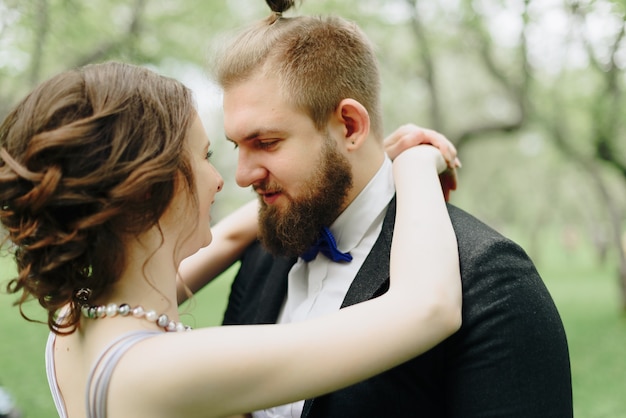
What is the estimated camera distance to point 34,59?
1106 centimetres

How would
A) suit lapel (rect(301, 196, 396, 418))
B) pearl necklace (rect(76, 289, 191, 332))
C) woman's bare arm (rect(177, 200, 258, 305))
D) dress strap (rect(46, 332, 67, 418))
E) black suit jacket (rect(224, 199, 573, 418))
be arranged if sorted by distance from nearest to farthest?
1. pearl necklace (rect(76, 289, 191, 332))
2. dress strap (rect(46, 332, 67, 418))
3. black suit jacket (rect(224, 199, 573, 418))
4. suit lapel (rect(301, 196, 396, 418))
5. woman's bare arm (rect(177, 200, 258, 305))

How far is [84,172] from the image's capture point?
1.71 metres

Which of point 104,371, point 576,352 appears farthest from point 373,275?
point 576,352

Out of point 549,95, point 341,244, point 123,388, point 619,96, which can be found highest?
point 123,388

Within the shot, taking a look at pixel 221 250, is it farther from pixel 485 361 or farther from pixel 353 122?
pixel 485 361

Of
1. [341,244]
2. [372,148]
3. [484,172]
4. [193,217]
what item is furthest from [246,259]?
[484,172]

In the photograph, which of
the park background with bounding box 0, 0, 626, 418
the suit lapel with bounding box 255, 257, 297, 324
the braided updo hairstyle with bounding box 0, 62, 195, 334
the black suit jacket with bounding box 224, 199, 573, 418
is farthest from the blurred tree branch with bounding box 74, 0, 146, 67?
the black suit jacket with bounding box 224, 199, 573, 418

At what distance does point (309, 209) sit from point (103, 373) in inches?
51.1

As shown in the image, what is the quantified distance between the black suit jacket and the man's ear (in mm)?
656

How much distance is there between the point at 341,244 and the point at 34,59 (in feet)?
32.2

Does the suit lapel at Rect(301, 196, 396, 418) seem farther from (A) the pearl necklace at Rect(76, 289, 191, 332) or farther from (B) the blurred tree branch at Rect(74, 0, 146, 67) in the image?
(B) the blurred tree branch at Rect(74, 0, 146, 67)

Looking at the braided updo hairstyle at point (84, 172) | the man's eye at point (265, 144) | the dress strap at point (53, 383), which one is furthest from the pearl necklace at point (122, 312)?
the man's eye at point (265, 144)

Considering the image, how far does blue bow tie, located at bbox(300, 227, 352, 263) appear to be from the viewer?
111 inches

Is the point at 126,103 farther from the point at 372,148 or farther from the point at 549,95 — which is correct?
the point at 549,95
